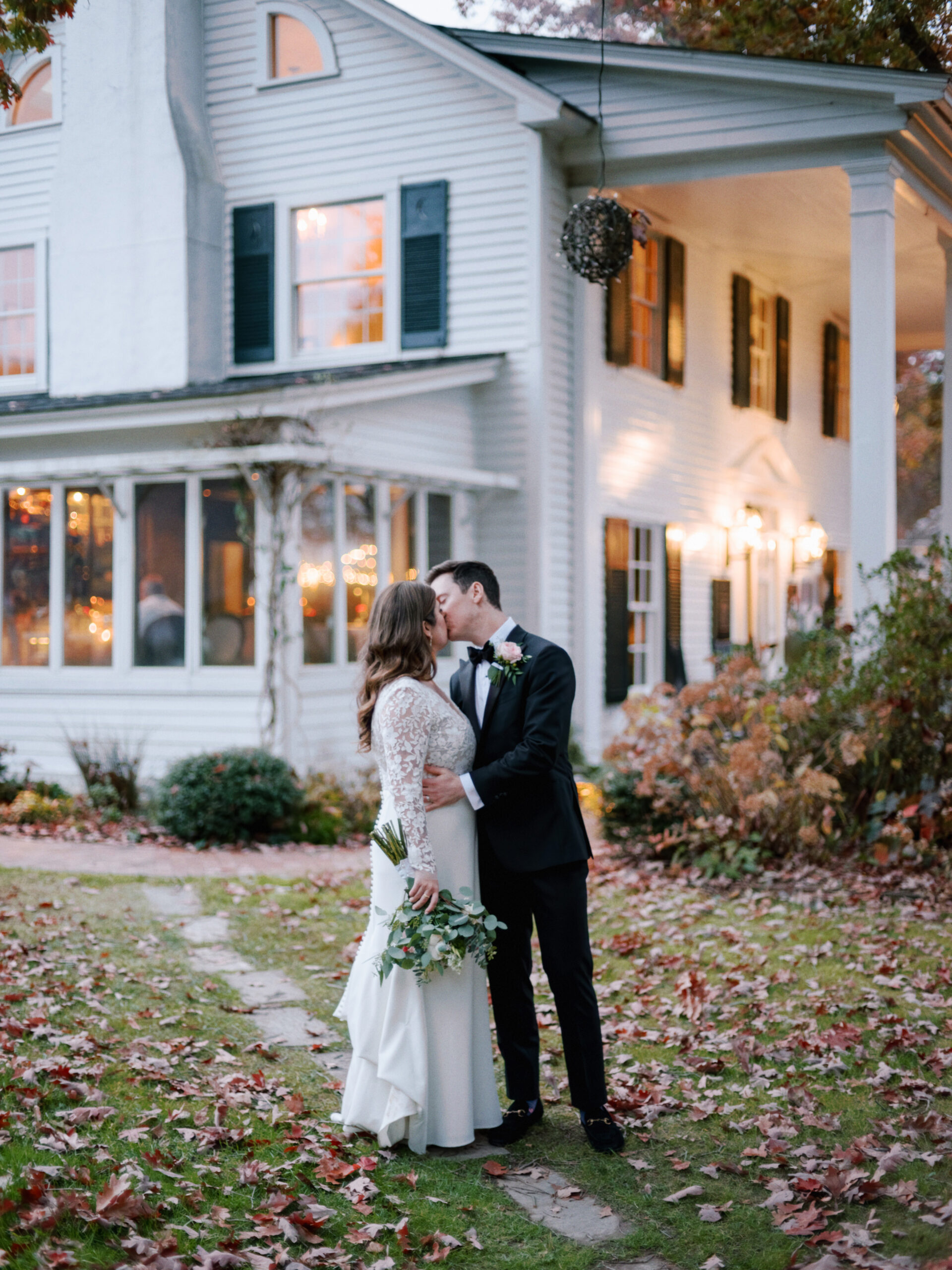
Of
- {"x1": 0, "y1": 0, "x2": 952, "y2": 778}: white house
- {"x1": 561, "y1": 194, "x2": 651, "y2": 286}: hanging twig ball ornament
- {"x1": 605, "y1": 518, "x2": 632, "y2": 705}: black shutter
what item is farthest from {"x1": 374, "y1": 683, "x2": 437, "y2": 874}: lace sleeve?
{"x1": 605, "y1": 518, "x2": 632, "y2": 705}: black shutter

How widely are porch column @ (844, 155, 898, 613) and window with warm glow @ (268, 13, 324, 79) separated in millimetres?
5770

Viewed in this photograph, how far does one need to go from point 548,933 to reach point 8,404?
1068cm

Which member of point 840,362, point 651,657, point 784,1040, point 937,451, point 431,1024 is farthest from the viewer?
point 937,451

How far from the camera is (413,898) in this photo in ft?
13.8

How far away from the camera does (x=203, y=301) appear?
14.1m

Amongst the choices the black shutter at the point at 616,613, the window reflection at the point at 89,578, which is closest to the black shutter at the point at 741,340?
the black shutter at the point at 616,613

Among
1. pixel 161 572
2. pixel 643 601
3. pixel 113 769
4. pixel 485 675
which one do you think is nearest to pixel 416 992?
pixel 485 675

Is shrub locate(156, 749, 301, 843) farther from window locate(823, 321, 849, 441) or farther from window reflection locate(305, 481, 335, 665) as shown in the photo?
window locate(823, 321, 849, 441)

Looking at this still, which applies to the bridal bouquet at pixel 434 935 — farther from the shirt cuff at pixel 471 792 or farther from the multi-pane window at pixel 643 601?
the multi-pane window at pixel 643 601

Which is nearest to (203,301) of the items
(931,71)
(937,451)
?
(931,71)

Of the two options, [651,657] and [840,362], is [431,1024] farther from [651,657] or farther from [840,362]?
[840,362]

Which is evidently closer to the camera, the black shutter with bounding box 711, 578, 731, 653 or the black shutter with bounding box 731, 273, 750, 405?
the black shutter with bounding box 711, 578, 731, 653

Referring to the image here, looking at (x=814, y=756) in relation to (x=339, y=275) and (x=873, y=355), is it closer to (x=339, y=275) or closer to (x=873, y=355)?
(x=873, y=355)

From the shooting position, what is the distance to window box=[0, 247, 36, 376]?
14195 mm
